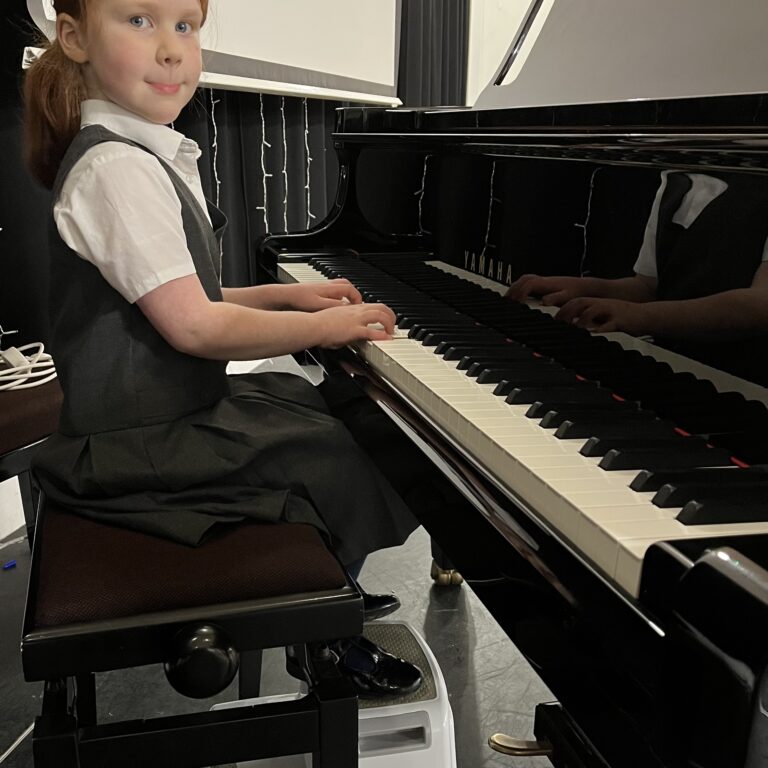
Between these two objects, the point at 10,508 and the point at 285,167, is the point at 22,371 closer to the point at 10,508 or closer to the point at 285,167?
the point at 10,508

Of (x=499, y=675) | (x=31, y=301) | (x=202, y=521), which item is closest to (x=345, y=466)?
(x=202, y=521)

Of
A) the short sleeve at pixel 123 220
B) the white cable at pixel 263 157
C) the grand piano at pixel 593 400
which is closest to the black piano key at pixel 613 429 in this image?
the grand piano at pixel 593 400

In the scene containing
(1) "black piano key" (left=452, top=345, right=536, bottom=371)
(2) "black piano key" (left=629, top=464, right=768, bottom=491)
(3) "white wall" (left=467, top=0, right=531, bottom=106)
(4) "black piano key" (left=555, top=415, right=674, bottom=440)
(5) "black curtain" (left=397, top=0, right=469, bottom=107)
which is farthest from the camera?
(3) "white wall" (left=467, top=0, right=531, bottom=106)

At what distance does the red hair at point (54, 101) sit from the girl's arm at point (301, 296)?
0.37 meters

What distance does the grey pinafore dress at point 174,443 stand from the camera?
1023mm

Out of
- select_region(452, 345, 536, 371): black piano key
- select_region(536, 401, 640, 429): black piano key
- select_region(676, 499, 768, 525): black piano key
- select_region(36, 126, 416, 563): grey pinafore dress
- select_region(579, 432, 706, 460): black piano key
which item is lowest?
select_region(36, 126, 416, 563): grey pinafore dress

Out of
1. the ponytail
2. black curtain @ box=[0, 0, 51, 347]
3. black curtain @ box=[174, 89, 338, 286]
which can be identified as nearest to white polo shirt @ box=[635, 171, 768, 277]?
the ponytail

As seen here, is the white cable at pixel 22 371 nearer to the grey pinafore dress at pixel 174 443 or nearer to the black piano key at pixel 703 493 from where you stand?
the grey pinafore dress at pixel 174 443

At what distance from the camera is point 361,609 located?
914mm

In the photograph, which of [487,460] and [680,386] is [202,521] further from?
[680,386]

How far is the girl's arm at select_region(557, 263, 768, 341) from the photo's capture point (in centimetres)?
79

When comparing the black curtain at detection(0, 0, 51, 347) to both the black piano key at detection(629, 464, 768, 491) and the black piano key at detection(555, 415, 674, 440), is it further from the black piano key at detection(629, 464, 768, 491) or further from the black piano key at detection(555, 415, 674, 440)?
the black piano key at detection(629, 464, 768, 491)

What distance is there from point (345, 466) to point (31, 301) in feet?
4.02

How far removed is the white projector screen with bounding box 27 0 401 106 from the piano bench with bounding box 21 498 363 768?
1.91 m
